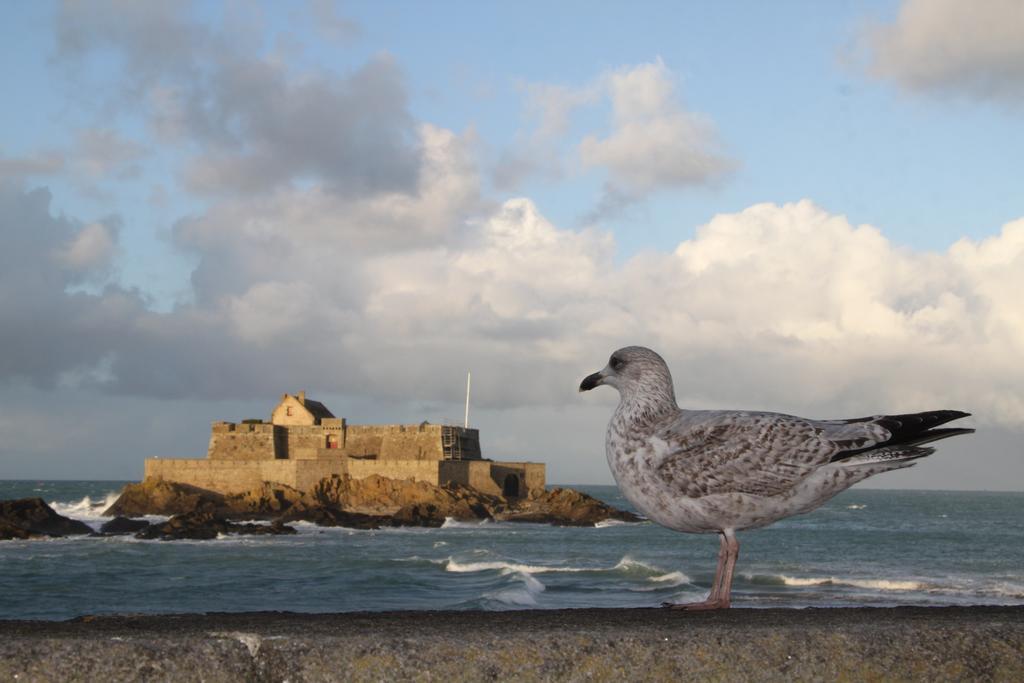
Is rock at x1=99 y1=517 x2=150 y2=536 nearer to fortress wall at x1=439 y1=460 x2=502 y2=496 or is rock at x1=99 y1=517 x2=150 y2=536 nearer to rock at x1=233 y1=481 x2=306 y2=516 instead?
rock at x1=233 y1=481 x2=306 y2=516

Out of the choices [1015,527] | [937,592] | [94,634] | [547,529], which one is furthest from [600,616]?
[1015,527]

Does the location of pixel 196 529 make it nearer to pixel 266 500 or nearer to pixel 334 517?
pixel 334 517

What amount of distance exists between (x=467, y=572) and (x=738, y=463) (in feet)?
87.9

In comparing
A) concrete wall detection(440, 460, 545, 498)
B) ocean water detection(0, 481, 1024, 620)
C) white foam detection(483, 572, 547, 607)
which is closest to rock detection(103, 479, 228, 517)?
ocean water detection(0, 481, 1024, 620)

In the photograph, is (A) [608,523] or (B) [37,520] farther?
(A) [608,523]

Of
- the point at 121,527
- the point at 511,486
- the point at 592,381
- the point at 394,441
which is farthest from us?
the point at 511,486

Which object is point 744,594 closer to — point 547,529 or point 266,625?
point 266,625

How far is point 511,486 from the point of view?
65875 mm

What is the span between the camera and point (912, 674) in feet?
10.5

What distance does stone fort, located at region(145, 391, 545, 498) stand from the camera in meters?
60.4

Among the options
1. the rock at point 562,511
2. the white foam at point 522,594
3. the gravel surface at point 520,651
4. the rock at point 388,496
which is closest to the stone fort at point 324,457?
the rock at point 388,496

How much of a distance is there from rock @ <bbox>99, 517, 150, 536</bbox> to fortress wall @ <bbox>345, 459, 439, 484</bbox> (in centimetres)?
1312

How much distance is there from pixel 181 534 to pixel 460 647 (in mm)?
43719

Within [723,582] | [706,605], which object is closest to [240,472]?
[723,582]
